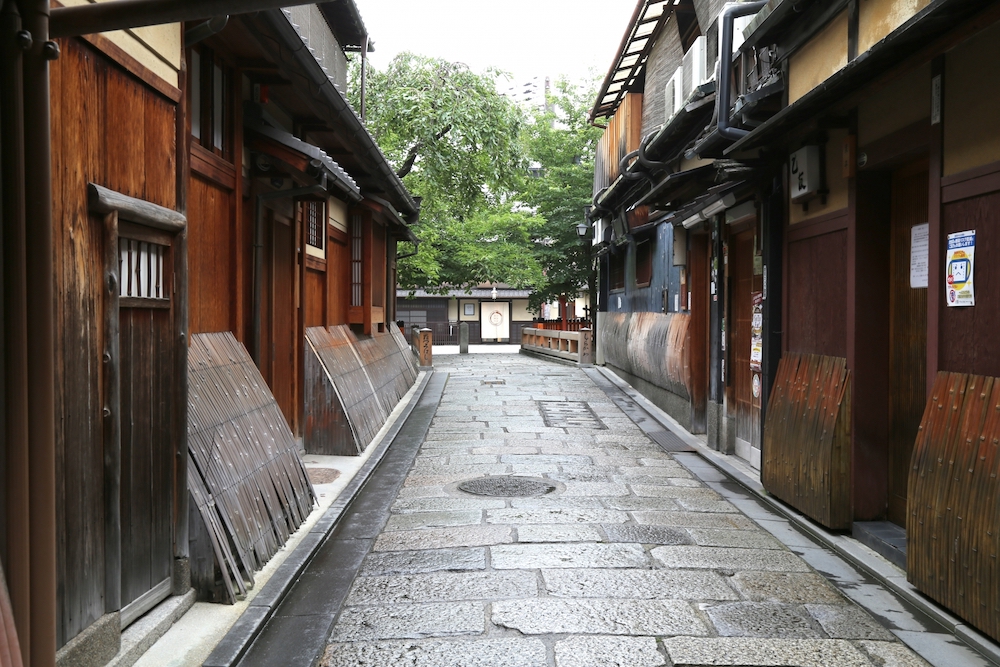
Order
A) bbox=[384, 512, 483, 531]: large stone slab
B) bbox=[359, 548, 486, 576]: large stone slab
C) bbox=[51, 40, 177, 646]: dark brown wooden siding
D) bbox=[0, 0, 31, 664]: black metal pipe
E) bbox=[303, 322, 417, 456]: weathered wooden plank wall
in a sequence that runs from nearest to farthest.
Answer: bbox=[0, 0, 31, 664]: black metal pipe → bbox=[51, 40, 177, 646]: dark brown wooden siding → bbox=[359, 548, 486, 576]: large stone slab → bbox=[384, 512, 483, 531]: large stone slab → bbox=[303, 322, 417, 456]: weathered wooden plank wall

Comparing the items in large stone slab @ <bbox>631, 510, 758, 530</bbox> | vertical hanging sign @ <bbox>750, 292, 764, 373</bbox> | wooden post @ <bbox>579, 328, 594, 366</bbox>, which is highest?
vertical hanging sign @ <bbox>750, 292, 764, 373</bbox>

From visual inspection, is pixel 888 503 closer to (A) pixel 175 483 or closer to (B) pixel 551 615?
(B) pixel 551 615

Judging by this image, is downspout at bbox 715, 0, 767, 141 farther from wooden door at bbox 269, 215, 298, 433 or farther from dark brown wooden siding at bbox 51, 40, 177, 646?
dark brown wooden siding at bbox 51, 40, 177, 646

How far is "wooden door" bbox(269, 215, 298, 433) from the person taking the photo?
1075cm

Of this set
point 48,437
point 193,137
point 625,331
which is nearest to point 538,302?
point 625,331

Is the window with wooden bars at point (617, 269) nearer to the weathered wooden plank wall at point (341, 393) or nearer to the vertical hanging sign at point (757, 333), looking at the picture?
the weathered wooden plank wall at point (341, 393)

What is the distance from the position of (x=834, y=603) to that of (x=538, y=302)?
29.5 m

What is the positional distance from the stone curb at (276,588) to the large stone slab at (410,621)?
523 mm

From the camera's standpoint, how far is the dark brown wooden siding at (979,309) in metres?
5.47

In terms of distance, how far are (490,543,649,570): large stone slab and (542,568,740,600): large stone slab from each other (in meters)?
0.19

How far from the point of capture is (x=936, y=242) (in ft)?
20.2

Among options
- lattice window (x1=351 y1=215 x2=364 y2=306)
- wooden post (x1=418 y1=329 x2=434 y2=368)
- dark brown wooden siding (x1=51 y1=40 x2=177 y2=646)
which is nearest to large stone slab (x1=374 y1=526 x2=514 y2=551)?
dark brown wooden siding (x1=51 y1=40 x2=177 y2=646)

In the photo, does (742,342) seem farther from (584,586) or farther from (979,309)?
(584,586)

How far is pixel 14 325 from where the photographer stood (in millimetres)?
3197
